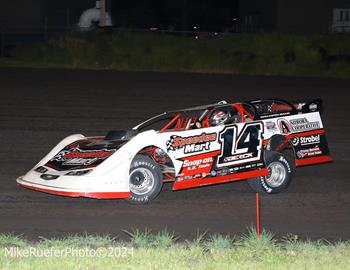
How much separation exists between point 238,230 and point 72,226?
194 cm

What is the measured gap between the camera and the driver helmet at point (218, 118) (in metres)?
11.2

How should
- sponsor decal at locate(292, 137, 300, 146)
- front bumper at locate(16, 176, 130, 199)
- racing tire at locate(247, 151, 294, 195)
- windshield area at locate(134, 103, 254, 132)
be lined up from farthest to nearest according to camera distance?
sponsor decal at locate(292, 137, 300, 146) < racing tire at locate(247, 151, 294, 195) < windshield area at locate(134, 103, 254, 132) < front bumper at locate(16, 176, 130, 199)

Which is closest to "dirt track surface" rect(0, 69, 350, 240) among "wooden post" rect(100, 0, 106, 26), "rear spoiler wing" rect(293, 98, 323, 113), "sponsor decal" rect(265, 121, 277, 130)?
"sponsor decal" rect(265, 121, 277, 130)

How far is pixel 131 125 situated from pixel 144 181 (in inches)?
277

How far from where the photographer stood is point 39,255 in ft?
23.4

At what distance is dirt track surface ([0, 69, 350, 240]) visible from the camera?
9.48 meters

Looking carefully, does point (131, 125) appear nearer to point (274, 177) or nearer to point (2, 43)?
point (274, 177)

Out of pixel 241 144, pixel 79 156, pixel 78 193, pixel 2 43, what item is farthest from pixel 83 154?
pixel 2 43

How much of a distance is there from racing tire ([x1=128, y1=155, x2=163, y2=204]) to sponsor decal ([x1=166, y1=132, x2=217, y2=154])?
0.37 m

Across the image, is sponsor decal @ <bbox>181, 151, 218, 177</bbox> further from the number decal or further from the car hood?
the car hood

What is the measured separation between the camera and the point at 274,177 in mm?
11383

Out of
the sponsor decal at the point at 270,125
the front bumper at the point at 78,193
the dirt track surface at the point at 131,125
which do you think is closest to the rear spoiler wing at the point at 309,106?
the sponsor decal at the point at 270,125

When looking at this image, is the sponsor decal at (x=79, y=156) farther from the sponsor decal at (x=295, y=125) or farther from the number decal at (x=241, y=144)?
the sponsor decal at (x=295, y=125)

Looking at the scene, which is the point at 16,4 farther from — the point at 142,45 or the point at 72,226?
the point at 72,226
